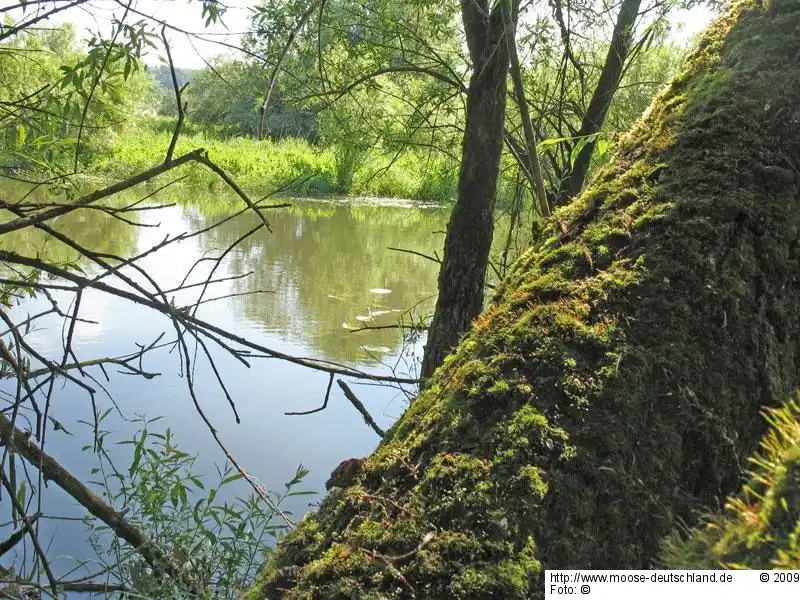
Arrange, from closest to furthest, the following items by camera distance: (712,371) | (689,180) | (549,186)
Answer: (712,371) < (689,180) < (549,186)

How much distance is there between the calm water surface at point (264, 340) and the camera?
4227mm

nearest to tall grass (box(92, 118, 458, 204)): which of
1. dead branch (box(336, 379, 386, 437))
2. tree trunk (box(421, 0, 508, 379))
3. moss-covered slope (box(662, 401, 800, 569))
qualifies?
tree trunk (box(421, 0, 508, 379))

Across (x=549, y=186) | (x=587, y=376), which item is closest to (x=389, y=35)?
(x=549, y=186)

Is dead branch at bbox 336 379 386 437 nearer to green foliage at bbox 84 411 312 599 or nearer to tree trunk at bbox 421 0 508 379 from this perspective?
green foliage at bbox 84 411 312 599

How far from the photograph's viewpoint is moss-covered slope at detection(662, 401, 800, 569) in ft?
1.85

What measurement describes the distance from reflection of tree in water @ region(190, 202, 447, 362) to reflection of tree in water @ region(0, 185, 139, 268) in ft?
4.07

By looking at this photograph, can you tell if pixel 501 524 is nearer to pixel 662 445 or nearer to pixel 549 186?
pixel 662 445

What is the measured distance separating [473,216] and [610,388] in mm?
2020

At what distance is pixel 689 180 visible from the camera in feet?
3.65

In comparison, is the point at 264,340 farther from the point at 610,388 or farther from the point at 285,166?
the point at 285,166

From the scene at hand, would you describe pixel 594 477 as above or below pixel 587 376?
below

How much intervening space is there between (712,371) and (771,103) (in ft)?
1.77

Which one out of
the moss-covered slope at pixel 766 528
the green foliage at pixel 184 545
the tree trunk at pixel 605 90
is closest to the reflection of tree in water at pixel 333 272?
the tree trunk at pixel 605 90

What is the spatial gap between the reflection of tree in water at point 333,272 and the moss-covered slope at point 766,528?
13.4ft
